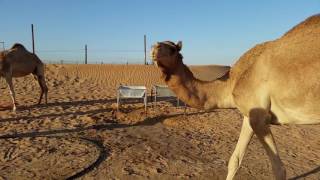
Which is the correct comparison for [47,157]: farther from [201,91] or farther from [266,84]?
[266,84]

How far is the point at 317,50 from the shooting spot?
4.19 metres

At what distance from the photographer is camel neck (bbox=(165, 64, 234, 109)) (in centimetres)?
522

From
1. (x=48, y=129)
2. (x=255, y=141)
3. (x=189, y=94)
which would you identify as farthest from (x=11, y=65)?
(x=189, y=94)

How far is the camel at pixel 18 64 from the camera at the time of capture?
12.1m

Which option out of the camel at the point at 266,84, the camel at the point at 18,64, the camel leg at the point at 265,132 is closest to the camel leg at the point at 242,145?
the camel at the point at 266,84

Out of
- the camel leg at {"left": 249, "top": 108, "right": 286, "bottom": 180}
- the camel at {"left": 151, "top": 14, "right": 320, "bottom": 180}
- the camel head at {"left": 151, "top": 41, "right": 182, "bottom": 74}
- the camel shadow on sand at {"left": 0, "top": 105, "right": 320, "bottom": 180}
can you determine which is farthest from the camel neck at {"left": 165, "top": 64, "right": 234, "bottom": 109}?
the camel shadow on sand at {"left": 0, "top": 105, "right": 320, "bottom": 180}

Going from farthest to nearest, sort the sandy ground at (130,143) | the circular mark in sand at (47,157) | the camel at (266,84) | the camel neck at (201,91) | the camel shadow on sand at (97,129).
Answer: the camel shadow on sand at (97,129)
the sandy ground at (130,143)
the circular mark in sand at (47,157)
the camel neck at (201,91)
the camel at (266,84)

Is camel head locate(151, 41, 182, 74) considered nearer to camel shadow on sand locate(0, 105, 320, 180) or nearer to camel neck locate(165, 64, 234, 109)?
camel neck locate(165, 64, 234, 109)

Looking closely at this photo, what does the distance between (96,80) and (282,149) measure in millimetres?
14053

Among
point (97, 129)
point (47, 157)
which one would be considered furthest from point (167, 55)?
point (97, 129)

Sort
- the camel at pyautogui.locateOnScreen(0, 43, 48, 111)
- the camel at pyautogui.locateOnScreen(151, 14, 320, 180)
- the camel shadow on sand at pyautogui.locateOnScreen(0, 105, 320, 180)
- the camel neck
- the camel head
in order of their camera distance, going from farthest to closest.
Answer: the camel at pyautogui.locateOnScreen(0, 43, 48, 111) < the camel shadow on sand at pyautogui.locateOnScreen(0, 105, 320, 180) < the camel neck < the camel head < the camel at pyautogui.locateOnScreen(151, 14, 320, 180)

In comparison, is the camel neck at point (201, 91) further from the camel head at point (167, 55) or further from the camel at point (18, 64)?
the camel at point (18, 64)

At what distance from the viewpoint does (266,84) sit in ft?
14.9

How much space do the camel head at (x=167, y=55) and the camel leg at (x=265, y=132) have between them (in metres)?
1.12
